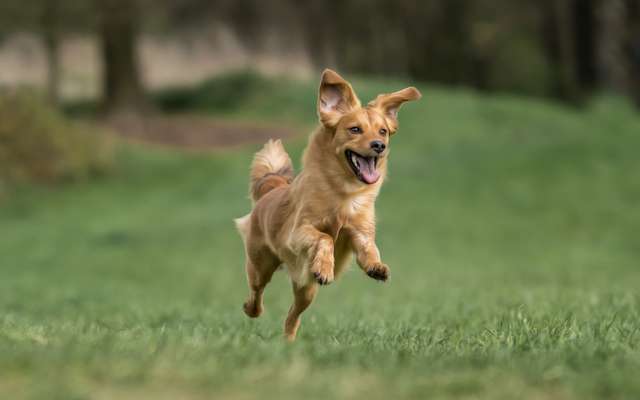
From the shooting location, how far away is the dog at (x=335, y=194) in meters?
5.91

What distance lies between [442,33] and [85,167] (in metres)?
25.1

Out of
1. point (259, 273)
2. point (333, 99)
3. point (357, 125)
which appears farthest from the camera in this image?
point (259, 273)

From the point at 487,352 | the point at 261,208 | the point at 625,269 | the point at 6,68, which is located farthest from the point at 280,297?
the point at 6,68

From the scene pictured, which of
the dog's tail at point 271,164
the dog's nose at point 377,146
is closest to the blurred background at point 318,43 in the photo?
the dog's tail at point 271,164

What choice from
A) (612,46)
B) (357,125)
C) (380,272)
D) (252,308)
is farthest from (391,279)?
(612,46)

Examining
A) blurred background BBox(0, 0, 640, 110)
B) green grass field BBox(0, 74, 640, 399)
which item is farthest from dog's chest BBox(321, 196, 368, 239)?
blurred background BBox(0, 0, 640, 110)

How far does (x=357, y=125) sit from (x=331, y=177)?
0.35 m

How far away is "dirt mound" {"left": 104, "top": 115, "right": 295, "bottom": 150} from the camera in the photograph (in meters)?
28.9

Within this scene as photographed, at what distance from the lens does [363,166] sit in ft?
19.7

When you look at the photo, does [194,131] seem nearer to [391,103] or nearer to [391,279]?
[391,279]

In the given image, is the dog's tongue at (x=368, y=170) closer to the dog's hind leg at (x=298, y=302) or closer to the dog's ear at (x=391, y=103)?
the dog's ear at (x=391, y=103)

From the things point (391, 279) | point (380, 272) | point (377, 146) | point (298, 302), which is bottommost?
point (391, 279)

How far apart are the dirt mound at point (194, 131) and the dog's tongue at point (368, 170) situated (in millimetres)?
22129

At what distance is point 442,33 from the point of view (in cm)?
4716
